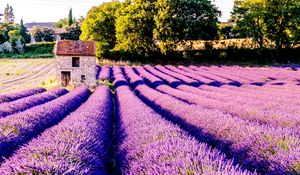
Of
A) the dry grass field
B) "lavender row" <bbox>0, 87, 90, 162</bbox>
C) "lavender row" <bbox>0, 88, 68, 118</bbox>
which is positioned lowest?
the dry grass field

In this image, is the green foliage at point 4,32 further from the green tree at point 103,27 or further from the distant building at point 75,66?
the distant building at point 75,66

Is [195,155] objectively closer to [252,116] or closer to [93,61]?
[252,116]

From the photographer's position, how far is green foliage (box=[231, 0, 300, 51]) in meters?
33.7

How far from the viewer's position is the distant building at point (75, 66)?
2216cm

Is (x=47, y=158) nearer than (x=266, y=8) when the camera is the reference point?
Yes

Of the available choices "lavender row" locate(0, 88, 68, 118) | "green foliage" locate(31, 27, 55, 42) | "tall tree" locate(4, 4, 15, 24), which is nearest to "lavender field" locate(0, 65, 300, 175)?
"lavender row" locate(0, 88, 68, 118)

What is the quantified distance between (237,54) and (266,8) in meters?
5.45

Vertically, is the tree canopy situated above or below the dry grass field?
above

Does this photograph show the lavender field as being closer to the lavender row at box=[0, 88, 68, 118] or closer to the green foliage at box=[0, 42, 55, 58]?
the lavender row at box=[0, 88, 68, 118]

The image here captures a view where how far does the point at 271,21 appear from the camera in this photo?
33781 mm

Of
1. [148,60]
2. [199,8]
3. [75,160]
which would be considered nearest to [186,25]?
[199,8]

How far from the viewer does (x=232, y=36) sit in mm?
55938

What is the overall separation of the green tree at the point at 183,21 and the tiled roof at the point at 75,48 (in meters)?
12.0

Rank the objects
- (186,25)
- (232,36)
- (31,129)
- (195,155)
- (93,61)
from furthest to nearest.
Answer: (232,36) → (186,25) → (93,61) → (31,129) → (195,155)
